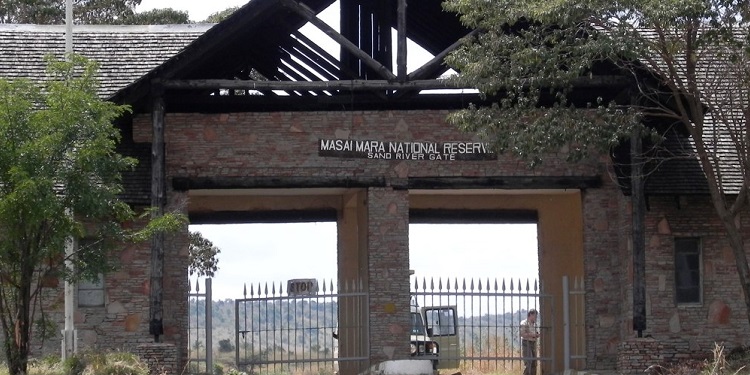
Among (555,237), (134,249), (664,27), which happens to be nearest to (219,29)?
(134,249)

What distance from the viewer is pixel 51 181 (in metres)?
18.7

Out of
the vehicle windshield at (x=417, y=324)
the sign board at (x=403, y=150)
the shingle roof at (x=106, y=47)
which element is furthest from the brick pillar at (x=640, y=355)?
the shingle roof at (x=106, y=47)

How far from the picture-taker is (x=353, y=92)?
24.1m

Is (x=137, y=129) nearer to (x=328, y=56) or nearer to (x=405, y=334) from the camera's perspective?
(x=328, y=56)

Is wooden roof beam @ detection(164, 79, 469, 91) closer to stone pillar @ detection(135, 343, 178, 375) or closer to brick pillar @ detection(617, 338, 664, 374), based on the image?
stone pillar @ detection(135, 343, 178, 375)

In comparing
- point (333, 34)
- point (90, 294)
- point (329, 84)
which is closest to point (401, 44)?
point (333, 34)

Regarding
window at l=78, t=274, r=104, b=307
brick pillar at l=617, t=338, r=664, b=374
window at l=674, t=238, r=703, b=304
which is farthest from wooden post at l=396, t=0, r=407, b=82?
window at l=78, t=274, r=104, b=307

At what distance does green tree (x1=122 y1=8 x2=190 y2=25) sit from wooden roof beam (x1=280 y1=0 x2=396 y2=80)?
18478 mm

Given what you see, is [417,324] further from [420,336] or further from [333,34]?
[333,34]

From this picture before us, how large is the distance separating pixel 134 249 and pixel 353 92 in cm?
472

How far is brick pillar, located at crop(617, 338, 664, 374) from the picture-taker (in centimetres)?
2256

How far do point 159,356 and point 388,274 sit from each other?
4.26 meters

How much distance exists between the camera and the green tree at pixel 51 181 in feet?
61.2

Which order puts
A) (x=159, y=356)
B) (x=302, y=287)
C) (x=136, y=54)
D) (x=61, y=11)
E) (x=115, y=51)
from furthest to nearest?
(x=61, y=11) → (x=115, y=51) → (x=136, y=54) → (x=302, y=287) → (x=159, y=356)
